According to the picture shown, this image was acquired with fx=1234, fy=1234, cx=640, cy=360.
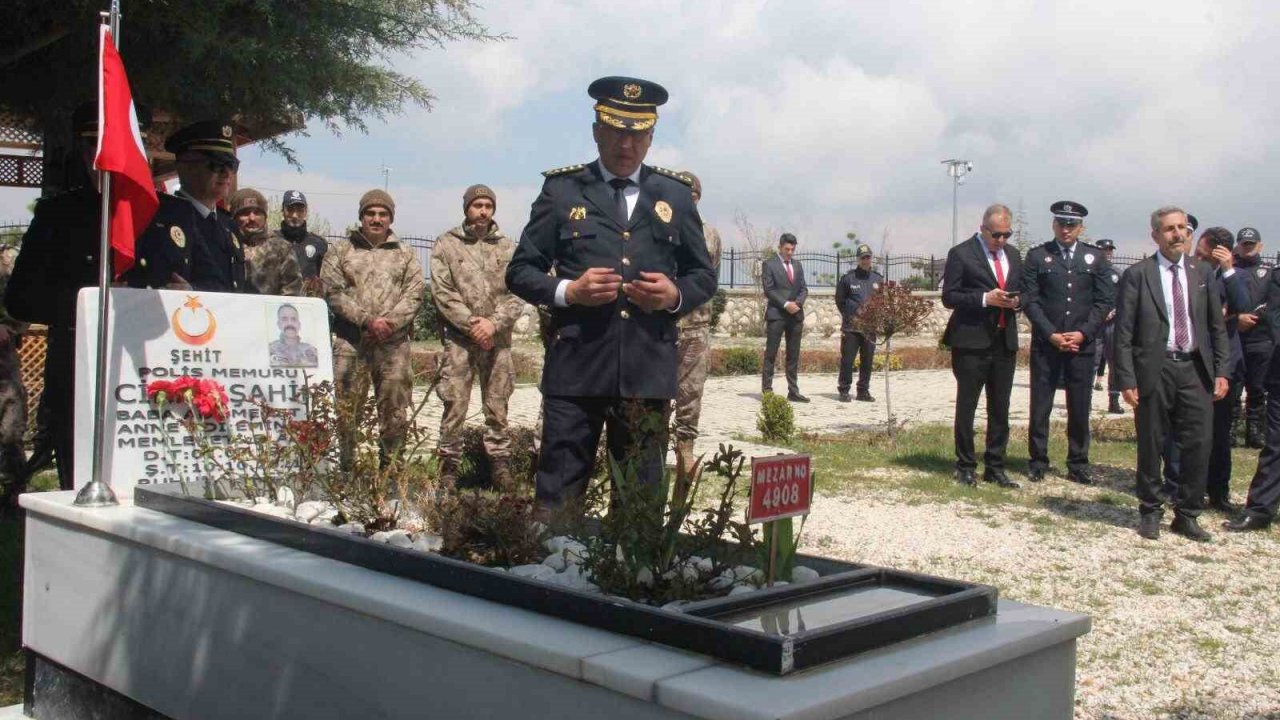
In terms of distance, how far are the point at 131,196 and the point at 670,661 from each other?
124 inches

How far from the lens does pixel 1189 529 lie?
780cm

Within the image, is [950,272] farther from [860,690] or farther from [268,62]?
[860,690]

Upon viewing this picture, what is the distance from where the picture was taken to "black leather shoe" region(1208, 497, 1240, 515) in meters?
8.91

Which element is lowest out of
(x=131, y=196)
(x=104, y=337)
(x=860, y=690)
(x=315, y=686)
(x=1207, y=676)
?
(x=1207, y=676)

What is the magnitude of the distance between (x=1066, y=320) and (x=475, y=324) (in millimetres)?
4993

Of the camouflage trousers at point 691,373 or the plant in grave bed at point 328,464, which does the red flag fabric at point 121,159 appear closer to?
the plant in grave bed at point 328,464

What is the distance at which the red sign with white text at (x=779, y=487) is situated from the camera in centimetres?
298

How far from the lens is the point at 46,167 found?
8.45 metres

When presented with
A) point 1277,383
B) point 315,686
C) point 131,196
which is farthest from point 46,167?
point 1277,383

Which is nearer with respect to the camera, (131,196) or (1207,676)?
(131,196)

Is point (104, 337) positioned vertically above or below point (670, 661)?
above

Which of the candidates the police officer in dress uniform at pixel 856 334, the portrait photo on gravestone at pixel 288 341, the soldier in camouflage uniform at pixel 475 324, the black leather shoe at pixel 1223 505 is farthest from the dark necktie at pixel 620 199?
the police officer in dress uniform at pixel 856 334

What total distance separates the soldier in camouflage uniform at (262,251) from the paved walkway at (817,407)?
2513 mm

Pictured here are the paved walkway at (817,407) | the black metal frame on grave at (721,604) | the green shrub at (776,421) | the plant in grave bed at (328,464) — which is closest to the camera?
the black metal frame on grave at (721,604)
